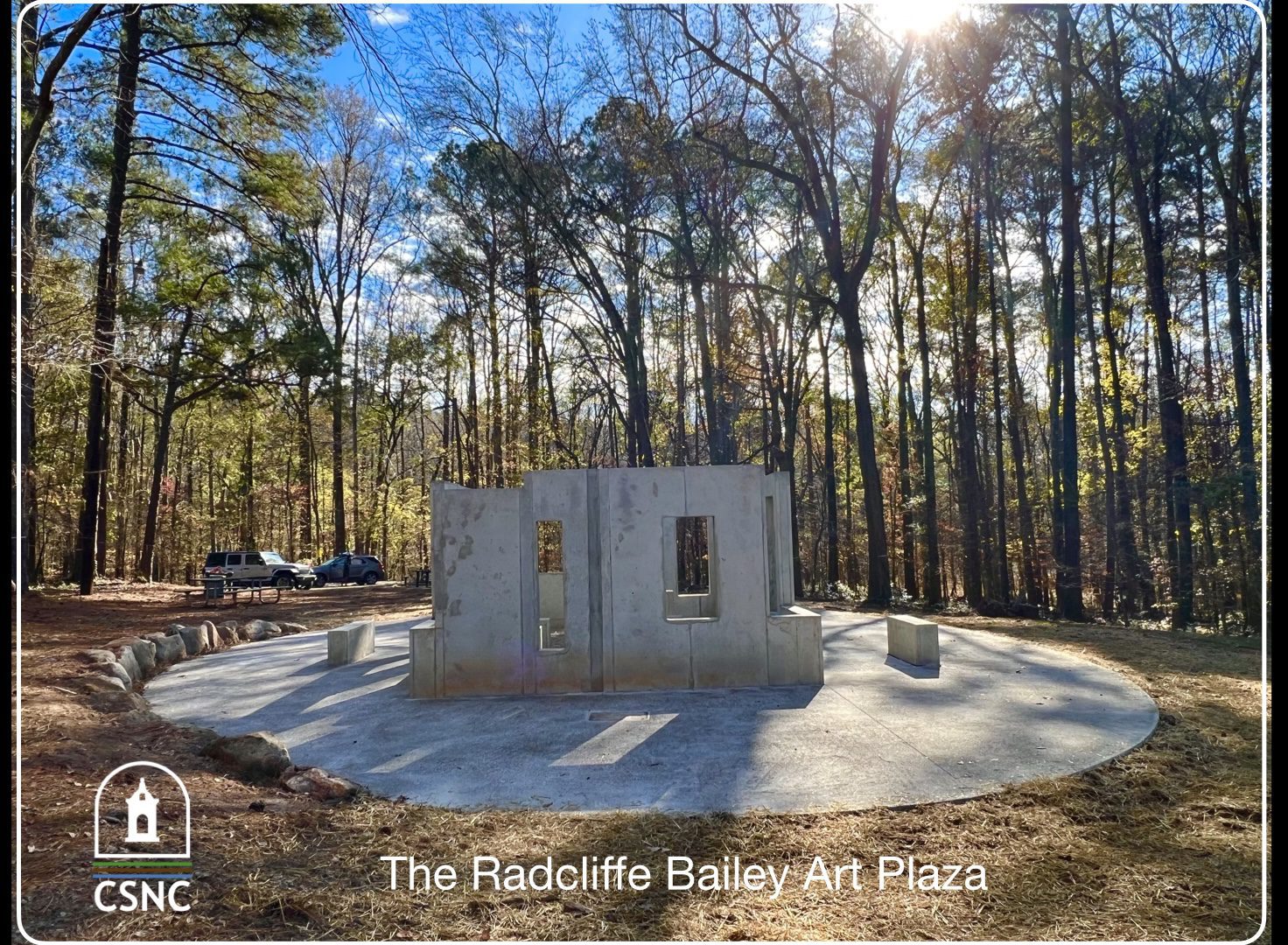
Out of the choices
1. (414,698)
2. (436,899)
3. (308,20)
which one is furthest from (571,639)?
(308,20)

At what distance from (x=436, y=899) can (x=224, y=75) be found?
335 inches

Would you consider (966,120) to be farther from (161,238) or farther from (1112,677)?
(161,238)

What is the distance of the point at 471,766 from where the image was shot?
15.2 feet

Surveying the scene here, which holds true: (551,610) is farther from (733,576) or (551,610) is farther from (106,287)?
(106,287)

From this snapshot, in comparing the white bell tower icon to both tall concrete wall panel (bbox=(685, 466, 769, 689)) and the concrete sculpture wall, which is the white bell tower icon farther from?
tall concrete wall panel (bbox=(685, 466, 769, 689))

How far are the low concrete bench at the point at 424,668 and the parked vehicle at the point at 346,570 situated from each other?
18.9 meters

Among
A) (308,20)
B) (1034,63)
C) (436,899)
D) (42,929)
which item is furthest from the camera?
(1034,63)

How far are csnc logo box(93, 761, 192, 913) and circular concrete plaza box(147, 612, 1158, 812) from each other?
119 cm

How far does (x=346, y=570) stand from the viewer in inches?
945

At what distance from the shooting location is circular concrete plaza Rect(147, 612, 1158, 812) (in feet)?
13.6

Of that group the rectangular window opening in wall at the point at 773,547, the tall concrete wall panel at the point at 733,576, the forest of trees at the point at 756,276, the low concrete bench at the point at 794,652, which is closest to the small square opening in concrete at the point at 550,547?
the forest of trees at the point at 756,276

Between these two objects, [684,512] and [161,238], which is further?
[161,238]

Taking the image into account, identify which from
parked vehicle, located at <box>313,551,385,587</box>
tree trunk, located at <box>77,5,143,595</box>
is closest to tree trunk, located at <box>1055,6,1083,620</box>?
tree trunk, located at <box>77,5,143,595</box>

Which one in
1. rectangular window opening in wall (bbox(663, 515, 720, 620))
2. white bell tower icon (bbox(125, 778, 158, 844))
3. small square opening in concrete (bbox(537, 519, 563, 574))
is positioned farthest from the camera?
small square opening in concrete (bbox(537, 519, 563, 574))
